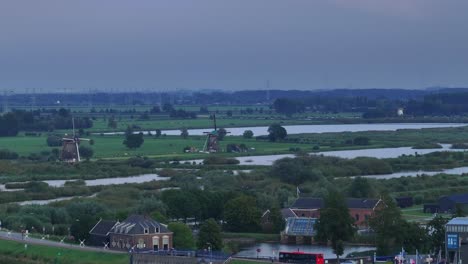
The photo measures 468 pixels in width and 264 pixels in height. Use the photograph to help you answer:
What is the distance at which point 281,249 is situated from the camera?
1313 inches

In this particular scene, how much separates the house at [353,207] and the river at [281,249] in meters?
2.64

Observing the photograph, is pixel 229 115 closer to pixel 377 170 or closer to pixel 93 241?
pixel 377 170

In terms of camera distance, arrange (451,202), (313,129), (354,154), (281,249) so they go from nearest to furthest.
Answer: (281,249), (451,202), (354,154), (313,129)

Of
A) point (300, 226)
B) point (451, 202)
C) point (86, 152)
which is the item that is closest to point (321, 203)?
point (300, 226)

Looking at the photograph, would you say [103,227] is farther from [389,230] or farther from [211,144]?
[211,144]

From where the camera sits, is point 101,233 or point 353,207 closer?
point 101,233

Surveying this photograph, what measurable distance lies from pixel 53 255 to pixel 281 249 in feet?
20.8

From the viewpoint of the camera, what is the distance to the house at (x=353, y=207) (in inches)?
1458

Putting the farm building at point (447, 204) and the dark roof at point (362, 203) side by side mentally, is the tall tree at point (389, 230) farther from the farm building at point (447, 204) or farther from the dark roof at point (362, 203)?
the farm building at point (447, 204)

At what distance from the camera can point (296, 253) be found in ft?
98.5

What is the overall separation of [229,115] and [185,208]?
8819cm

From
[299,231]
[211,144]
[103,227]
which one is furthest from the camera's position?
[211,144]

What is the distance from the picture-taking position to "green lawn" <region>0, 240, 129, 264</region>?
30.1 meters

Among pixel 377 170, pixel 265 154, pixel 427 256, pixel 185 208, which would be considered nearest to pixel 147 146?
pixel 265 154
